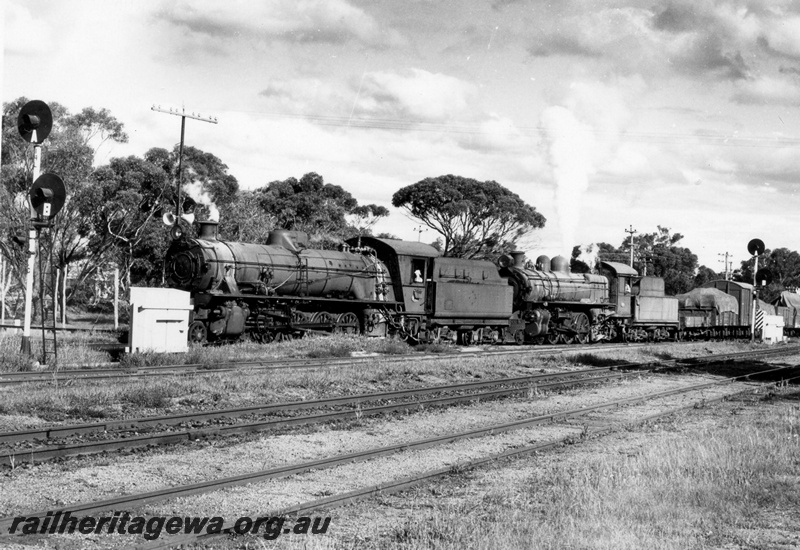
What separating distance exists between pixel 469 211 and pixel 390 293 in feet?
83.5

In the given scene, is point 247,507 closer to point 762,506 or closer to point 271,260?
point 762,506

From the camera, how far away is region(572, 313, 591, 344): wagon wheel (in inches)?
1293

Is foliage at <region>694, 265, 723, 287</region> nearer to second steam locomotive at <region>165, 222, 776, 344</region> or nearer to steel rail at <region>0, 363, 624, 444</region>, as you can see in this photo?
second steam locomotive at <region>165, 222, 776, 344</region>

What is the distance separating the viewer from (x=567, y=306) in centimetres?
3247

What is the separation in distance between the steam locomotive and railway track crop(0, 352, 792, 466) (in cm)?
827

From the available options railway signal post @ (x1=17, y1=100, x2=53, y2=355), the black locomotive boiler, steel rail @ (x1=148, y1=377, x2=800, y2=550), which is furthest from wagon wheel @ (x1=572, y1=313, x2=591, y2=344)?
railway signal post @ (x1=17, y1=100, x2=53, y2=355)

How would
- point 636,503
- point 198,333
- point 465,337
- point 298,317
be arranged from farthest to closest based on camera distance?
1. point 465,337
2. point 298,317
3. point 198,333
4. point 636,503

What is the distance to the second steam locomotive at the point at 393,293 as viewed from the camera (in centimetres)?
2164

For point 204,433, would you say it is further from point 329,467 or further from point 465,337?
point 465,337

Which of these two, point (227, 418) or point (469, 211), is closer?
point (227, 418)

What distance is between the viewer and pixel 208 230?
22531 millimetres

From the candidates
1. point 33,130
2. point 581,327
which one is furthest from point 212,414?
point 581,327

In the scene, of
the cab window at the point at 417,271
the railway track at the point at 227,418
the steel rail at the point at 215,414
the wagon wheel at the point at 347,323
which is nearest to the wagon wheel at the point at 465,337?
the cab window at the point at 417,271

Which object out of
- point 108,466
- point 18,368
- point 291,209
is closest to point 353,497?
point 108,466
